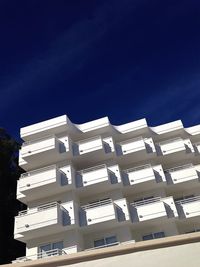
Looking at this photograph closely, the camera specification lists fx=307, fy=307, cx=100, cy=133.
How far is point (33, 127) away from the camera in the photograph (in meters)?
28.7

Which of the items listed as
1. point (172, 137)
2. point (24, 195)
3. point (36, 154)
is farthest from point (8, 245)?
point (172, 137)

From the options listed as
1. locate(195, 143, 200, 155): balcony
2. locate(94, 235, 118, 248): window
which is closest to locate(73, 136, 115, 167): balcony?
locate(94, 235, 118, 248): window

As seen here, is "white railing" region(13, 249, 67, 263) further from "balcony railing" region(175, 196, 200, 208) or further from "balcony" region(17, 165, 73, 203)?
"balcony railing" region(175, 196, 200, 208)

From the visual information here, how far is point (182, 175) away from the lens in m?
26.1

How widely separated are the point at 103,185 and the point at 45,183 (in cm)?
462

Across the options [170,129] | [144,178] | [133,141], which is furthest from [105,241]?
[170,129]

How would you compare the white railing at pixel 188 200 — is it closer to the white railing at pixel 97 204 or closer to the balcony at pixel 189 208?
the balcony at pixel 189 208

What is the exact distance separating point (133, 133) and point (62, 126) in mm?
6967

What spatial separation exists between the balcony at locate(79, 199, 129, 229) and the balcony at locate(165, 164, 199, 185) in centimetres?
520

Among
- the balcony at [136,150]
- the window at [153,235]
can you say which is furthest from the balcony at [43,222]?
the balcony at [136,150]

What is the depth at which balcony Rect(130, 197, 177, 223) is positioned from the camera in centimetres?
2278

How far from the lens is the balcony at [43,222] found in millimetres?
21859

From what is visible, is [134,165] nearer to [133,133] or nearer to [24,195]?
[133,133]

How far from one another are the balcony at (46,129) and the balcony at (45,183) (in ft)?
13.7
